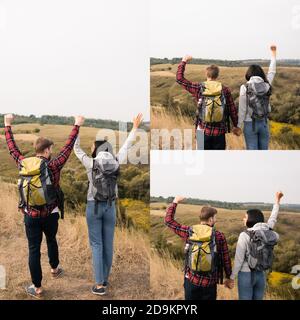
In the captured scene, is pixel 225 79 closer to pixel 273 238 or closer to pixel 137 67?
pixel 137 67

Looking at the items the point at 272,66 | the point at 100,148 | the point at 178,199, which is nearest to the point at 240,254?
the point at 178,199

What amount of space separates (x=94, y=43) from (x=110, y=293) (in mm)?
2916

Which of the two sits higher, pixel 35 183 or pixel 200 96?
pixel 200 96

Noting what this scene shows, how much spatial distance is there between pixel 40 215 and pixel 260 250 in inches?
91.9

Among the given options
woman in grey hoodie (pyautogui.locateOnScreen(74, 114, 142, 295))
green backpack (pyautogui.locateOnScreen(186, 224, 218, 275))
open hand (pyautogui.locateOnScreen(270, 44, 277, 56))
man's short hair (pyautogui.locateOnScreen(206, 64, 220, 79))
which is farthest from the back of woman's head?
open hand (pyautogui.locateOnScreen(270, 44, 277, 56))

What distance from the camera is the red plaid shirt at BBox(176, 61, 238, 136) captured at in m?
6.60

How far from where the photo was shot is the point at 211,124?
6.64 meters

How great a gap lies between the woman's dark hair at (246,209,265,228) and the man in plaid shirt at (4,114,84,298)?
6.74ft

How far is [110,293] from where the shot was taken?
6.75 metres

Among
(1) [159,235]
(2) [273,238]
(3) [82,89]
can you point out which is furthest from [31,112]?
(2) [273,238]

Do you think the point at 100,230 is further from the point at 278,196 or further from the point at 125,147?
the point at 278,196

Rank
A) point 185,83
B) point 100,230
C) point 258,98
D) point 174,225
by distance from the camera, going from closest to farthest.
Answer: point 174,225, point 100,230, point 258,98, point 185,83

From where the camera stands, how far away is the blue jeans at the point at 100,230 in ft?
20.9

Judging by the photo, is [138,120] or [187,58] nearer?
[187,58]
